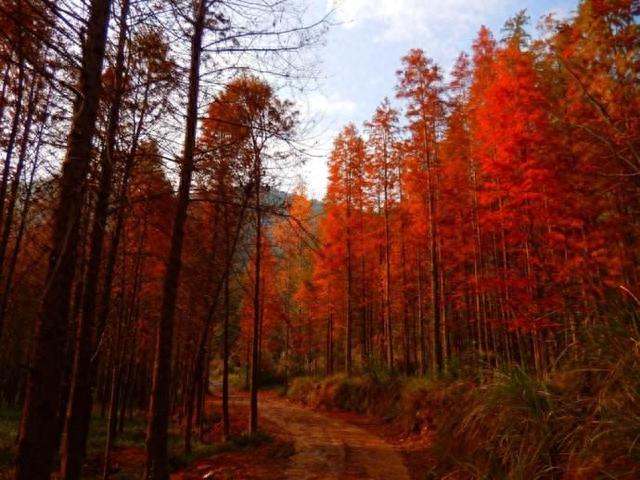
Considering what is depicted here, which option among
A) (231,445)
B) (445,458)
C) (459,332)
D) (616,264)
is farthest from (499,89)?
(459,332)

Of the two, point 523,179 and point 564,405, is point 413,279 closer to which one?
point 523,179

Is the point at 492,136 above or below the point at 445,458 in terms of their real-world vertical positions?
above

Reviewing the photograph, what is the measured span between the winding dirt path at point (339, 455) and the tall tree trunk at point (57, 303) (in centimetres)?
596

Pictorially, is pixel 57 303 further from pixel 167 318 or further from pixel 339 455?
pixel 339 455

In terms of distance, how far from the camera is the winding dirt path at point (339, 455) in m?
7.86

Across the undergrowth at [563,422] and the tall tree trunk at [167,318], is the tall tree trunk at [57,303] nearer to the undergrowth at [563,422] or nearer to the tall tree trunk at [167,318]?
the tall tree trunk at [167,318]

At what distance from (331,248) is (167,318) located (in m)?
16.7

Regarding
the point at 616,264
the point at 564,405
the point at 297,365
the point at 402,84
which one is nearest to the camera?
the point at 564,405

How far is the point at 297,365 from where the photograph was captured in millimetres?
40469

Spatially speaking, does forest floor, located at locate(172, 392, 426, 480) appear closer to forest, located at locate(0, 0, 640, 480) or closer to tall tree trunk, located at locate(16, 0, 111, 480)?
forest, located at locate(0, 0, 640, 480)

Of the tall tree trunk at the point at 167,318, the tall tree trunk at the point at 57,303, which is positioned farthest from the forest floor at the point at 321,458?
the tall tree trunk at the point at 57,303

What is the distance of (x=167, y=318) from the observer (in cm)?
604

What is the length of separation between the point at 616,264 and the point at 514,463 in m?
9.71

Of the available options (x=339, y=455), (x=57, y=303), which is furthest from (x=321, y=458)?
(x=57, y=303)
